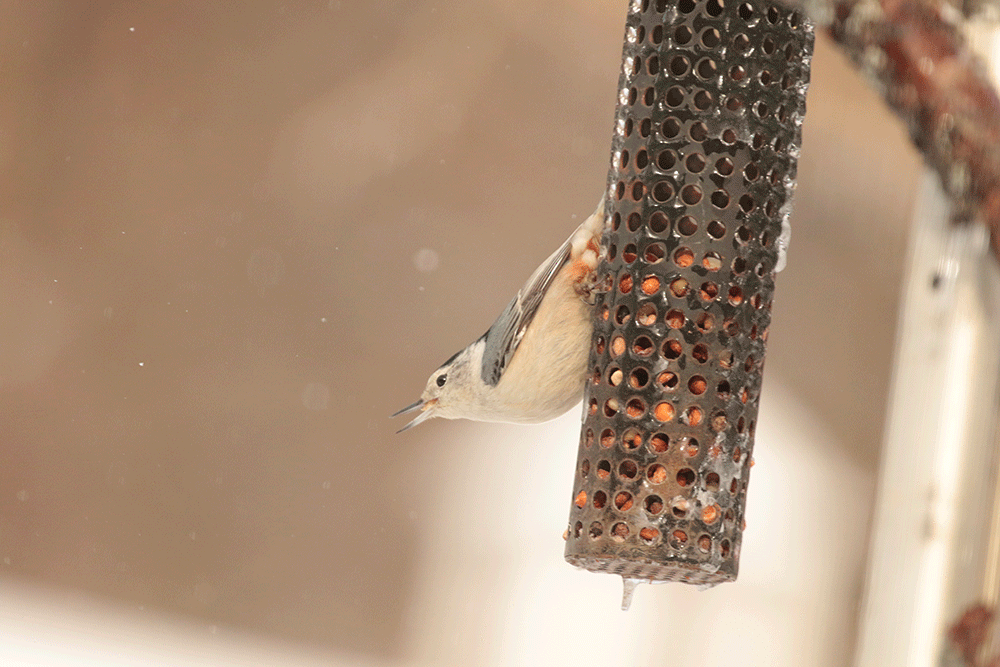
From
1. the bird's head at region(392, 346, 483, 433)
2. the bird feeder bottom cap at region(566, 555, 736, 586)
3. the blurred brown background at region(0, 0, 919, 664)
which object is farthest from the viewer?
the blurred brown background at region(0, 0, 919, 664)

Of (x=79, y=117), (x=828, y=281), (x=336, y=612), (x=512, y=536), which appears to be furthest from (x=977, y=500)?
(x=79, y=117)

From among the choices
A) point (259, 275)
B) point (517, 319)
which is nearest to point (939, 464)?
point (517, 319)

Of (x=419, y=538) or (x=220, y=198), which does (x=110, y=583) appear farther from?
(x=220, y=198)

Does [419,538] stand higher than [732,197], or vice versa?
[732,197]

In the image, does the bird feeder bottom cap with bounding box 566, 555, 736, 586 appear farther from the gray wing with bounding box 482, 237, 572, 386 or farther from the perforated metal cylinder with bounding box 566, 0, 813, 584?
the gray wing with bounding box 482, 237, 572, 386

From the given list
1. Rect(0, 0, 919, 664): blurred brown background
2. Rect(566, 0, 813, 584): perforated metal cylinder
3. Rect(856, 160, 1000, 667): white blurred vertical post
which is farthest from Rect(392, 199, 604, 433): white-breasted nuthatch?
Rect(0, 0, 919, 664): blurred brown background

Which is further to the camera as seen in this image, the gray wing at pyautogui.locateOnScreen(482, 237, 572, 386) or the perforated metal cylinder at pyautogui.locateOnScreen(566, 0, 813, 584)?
the gray wing at pyautogui.locateOnScreen(482, 237, 572, 386)

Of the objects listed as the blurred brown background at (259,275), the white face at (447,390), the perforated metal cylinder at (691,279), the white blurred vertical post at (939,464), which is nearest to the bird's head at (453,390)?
the white face at (447,390)
